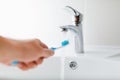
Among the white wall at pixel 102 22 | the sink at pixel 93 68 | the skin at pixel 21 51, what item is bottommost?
the skin at pixel 21 51

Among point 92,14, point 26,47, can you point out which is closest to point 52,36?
point 92,14

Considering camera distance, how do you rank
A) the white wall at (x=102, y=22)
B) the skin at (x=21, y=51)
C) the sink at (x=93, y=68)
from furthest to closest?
the white wall at (x=102, y=22) → the sink at (x=93, y=68) → the skin at (x=21, y=51)

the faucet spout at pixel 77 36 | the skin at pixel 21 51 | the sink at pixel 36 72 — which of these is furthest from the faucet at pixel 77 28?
the skin at pixel 21 51

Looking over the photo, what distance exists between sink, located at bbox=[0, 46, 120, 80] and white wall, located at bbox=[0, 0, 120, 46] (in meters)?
0.09

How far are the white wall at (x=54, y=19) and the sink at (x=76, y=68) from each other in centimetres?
9

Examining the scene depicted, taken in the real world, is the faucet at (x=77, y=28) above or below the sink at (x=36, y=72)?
above

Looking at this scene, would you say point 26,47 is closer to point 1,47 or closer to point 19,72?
point 1,47

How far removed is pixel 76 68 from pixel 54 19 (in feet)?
0.88

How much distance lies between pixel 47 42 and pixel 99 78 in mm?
302

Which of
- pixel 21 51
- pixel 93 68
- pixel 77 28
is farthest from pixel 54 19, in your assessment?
pixel 21 51

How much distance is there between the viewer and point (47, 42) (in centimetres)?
100

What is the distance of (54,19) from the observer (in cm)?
99

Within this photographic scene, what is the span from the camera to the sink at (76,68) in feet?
2.63

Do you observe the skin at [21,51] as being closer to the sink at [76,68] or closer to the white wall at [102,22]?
the sink at [76,68]
